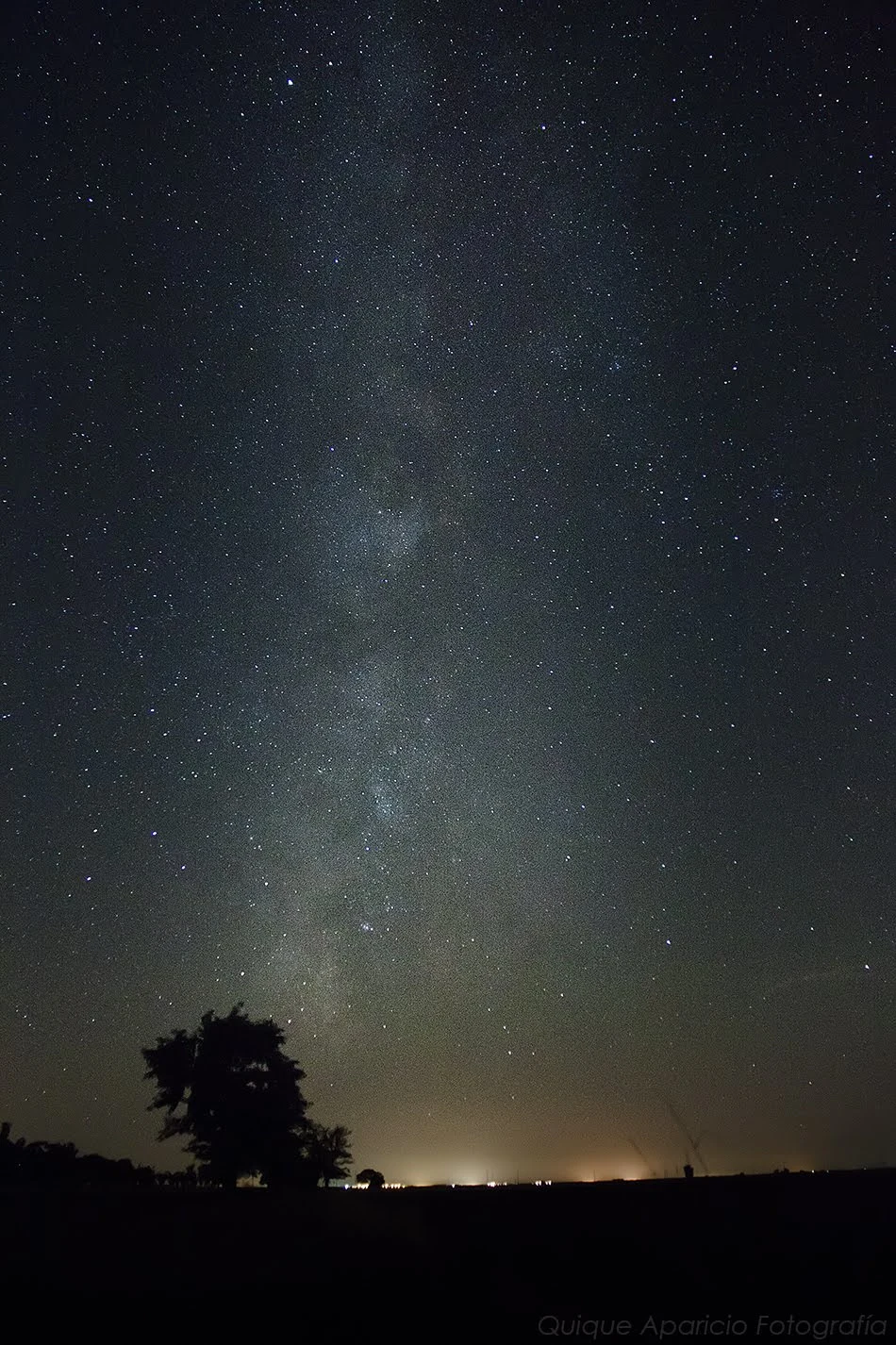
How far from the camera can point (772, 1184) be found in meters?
11.5

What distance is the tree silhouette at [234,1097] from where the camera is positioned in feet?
106

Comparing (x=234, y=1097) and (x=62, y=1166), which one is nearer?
(x=234, y=1097)

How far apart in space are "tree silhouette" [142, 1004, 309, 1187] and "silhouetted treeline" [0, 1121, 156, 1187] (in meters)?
2.67

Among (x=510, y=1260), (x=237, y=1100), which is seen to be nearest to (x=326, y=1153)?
(x=237, y=1100)

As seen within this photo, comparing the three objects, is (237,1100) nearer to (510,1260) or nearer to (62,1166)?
(62,1166)

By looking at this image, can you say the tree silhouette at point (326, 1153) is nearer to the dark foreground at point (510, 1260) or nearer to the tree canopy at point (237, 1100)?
the tree canopy at point (237, 1100)

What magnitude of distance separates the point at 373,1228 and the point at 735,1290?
477cm

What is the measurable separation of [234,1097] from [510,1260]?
87.2ft

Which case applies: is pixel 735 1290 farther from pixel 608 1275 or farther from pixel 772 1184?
pixel 772 1184

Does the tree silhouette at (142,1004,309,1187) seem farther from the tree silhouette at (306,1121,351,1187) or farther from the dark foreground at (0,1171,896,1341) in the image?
the dark foreground at (0,1171,896,1341)

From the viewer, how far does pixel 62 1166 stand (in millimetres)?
40719

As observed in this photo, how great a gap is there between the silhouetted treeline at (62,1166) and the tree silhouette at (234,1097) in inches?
105

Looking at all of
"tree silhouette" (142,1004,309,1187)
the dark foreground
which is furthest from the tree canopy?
the dark foreground

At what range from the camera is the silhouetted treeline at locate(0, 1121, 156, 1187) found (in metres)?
32.4
